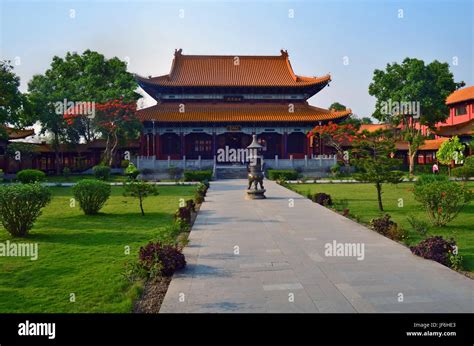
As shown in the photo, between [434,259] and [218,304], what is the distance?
4456 mm

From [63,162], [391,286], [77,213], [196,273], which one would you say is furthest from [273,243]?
[63,162]

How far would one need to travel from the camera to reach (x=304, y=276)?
6477mm

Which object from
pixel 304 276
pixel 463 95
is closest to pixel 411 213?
pixel 304 276

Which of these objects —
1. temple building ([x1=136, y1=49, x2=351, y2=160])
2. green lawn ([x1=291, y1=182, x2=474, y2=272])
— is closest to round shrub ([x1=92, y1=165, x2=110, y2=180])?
temple building ([x1=136, y1=49, x2=351, y2=160])

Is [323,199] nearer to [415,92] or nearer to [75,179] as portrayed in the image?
[75,179]

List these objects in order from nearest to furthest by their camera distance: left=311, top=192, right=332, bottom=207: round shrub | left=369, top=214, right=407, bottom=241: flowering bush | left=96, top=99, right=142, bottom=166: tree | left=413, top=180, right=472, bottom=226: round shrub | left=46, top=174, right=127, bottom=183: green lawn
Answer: left=369, top=214, right=407, bottom=241: flowering bush → left=413, top=180, right=472, bottom=226: round shrub → left=311, top=192, right=332, bottom=207: round shrub → left=46, top=174, right=127, bottom=183: green lawn → left=96, top=99, right=142, bottom=166: tree

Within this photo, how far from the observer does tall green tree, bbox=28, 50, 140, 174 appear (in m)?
35.6

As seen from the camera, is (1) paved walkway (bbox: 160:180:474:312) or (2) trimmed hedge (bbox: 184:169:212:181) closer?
(1) paved walkway (bbox: 160:180:474:312)

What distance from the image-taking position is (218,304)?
5.20m

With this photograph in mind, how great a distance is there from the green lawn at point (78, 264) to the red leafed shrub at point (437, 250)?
17.2ft

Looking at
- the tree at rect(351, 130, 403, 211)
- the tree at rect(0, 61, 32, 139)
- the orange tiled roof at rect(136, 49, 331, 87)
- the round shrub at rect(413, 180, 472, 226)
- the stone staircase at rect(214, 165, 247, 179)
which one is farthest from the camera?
the orange tiled roof at rect(136, 49, 331, 87)

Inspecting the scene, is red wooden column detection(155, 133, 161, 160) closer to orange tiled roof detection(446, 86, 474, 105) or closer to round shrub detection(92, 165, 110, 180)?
round shrub detection(92, 165, 110, 180)
